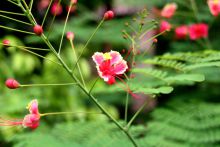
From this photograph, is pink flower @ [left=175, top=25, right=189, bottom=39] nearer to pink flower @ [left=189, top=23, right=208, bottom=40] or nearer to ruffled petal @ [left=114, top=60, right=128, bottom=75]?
pink flower @ [left=189, top=23, right=208, bottom=40]

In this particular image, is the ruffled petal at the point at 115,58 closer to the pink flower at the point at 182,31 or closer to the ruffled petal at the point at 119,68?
the ruffled petal at the point at 119,68

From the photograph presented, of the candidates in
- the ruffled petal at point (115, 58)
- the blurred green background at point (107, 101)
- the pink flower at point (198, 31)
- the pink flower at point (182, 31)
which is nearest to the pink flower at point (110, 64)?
the ruffled petal at point (115, 58)

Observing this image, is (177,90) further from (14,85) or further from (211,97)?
(14,85)

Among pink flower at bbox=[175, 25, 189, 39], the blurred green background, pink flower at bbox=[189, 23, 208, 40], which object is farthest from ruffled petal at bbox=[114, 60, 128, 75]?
pink flower at bbox=[175, 25, 189, 39]

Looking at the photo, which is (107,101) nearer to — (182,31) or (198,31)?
(182,31)

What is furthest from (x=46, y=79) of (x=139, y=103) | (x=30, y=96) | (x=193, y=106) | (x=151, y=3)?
(x=193, y=106)

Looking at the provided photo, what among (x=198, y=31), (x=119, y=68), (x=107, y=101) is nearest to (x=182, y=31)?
(x=198, y=31)
